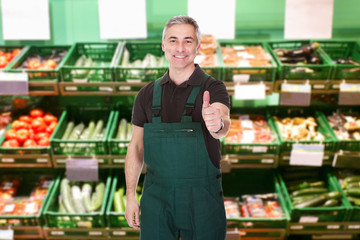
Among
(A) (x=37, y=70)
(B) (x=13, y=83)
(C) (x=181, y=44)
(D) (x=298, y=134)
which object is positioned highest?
(C) (x=181, y=44)

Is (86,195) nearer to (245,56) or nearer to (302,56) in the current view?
(245,56)

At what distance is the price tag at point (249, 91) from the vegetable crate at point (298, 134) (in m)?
0.40

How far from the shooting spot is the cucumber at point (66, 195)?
9.73 ft

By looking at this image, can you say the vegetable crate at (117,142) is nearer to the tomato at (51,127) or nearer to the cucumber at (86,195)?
the cucumber at (86,195)

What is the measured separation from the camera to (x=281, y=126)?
3.19 metres

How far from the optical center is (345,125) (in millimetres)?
3107

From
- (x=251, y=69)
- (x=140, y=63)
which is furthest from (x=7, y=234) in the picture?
(x=251, y=69)

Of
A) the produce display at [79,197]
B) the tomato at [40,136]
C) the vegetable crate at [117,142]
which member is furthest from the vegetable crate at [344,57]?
the tomato at [40,136]

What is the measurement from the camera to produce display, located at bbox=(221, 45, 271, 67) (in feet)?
9.63

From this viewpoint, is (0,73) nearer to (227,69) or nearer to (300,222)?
(227,69)

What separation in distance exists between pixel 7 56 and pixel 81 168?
1.22 m

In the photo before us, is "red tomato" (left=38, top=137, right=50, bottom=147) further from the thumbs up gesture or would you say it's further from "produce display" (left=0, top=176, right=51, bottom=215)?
the thumbs up gesture

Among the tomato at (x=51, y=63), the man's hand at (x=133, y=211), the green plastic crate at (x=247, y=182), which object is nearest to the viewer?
the man's hand at (x=133, y=211)

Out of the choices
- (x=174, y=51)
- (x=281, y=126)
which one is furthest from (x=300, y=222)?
(x=174, y=51)
